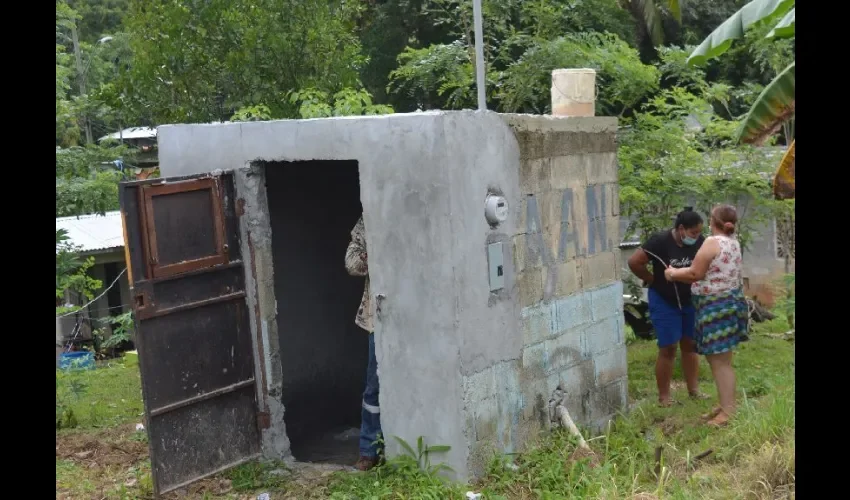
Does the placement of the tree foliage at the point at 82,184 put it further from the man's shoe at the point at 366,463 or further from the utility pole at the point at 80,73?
the man's shoe at the point at 366,463

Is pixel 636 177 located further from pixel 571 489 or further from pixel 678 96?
pixel 571 489

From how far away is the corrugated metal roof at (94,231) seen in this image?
16.3 m

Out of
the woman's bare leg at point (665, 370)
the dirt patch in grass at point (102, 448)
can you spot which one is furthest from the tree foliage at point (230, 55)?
the woman's bare leg at point (665, 370)

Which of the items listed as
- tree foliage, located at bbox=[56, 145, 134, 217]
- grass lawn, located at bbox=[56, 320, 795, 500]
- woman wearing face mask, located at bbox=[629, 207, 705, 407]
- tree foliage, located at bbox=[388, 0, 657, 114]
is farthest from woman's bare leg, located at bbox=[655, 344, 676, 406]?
tree foliage, located at bbox=[56, 145, 134, 217]

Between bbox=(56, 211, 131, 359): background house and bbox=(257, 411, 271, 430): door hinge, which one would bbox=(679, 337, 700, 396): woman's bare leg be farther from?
bbox=(56, 211, 131, 359): background house

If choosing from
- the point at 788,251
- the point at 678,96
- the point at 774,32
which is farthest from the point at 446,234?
the point at 788,251

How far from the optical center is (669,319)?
8516mm

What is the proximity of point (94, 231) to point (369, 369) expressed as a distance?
11832 millimetres

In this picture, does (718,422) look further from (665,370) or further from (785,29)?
(785,29)

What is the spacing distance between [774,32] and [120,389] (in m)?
7.93

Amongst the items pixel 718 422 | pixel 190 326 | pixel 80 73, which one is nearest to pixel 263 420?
pixel 190 326

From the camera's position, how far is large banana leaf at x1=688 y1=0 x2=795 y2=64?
754 cm

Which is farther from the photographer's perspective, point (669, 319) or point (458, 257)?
point (669, 319)

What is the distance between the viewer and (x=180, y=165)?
7.46 meters
